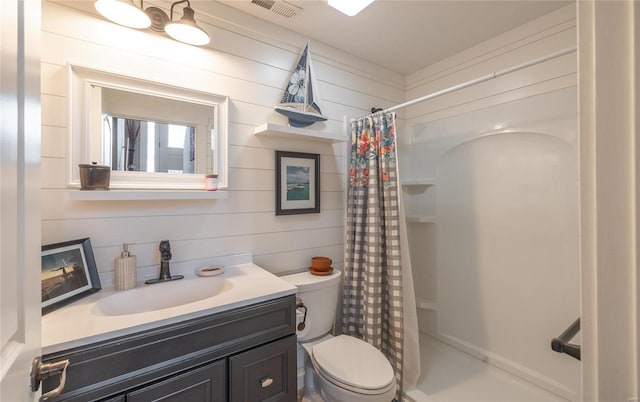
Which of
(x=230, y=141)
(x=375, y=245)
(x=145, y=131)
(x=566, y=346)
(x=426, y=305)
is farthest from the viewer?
(x=426, y=305)

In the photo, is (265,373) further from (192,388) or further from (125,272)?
(125,272)

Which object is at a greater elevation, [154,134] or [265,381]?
[154,134]

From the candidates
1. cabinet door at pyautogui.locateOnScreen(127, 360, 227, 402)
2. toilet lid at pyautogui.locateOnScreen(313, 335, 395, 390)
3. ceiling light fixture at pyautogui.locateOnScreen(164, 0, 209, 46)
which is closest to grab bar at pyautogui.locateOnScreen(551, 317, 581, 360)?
toilet lid at pyautogui.locateOnScreen(313, 335, 395, 390)

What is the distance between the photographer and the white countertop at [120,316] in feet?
2.85

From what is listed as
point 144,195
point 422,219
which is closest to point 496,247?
point 422,219

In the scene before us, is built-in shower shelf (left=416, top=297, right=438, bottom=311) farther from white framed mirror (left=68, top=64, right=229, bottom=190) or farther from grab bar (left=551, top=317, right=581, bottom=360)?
white framed mirror (left=68, top=64, right=229, bottom=190)

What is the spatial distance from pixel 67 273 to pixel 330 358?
4.28 feet

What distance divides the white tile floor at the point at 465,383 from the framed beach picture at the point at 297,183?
4.65 ft

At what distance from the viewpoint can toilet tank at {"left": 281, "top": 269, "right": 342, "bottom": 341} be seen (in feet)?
5.42

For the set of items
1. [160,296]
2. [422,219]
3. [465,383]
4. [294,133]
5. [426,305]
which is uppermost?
[294,133]

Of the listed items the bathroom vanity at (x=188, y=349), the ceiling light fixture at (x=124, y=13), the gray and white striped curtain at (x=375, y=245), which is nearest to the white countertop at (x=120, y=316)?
the bathroom vanity at (x=188, y=349)

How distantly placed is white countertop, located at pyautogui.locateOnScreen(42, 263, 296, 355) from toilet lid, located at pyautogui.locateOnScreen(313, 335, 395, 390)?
0.48m

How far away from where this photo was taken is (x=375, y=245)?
1828mm

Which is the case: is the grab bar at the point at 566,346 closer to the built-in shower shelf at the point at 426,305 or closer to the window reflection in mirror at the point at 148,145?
the built-in shower shelf at the point at 426,305
